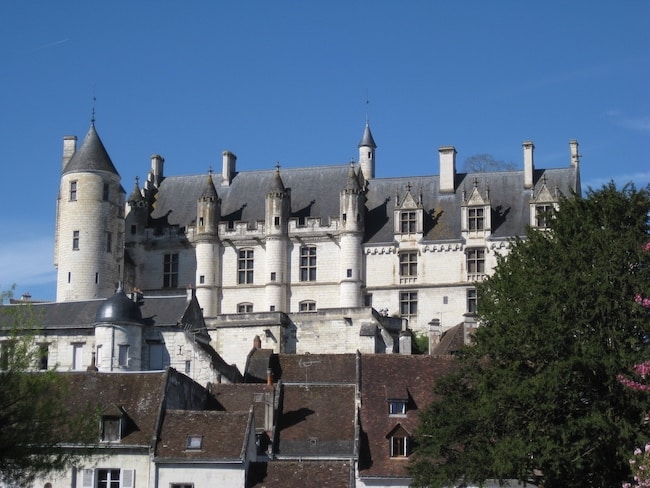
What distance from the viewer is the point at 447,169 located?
65062 millimetres

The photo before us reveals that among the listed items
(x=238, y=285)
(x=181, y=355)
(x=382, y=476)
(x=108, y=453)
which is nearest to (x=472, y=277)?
(x=238, y=285)

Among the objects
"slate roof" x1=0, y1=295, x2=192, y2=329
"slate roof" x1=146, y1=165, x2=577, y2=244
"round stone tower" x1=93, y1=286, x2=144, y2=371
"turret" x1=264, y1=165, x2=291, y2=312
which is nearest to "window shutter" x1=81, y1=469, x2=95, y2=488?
"round stone tower" x1=93, y1=286, x2=144, y2=371

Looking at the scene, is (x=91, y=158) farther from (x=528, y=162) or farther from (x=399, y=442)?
(x=399, y=442)

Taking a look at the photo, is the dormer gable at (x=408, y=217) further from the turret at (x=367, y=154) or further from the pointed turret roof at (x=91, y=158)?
the pointed turret roof at (x=91, y=158)

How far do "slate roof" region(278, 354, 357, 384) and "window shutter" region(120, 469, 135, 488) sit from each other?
10.1 meters

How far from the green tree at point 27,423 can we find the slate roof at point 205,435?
26.9ft

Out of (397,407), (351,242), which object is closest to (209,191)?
(351,242)

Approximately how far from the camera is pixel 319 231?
6325 cm

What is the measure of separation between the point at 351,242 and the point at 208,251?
22.3 ft

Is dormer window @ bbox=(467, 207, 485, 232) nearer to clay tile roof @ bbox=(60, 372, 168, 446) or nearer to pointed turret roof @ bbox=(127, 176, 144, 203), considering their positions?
pointed turret roof @ bbox=(127, 176, 144, 203)

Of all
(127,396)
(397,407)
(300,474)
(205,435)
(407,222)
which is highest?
(407,222)

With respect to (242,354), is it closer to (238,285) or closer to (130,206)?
(238,285)

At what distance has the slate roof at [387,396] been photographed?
40625 mm

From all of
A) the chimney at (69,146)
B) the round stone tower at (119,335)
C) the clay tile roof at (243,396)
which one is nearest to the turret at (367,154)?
the chimney at (69,146)
